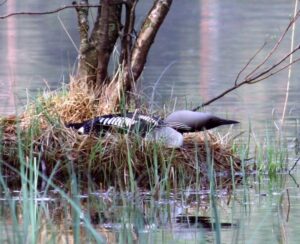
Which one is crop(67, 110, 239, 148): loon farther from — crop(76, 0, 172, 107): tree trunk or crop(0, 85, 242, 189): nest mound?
crop(76, 0, 172, 107): tree trunk

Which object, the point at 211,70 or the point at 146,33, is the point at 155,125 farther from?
the point at 211,70

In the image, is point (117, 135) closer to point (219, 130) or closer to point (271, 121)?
point (219, 130)

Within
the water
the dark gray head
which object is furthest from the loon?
the water

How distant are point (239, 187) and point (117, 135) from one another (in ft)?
2.30

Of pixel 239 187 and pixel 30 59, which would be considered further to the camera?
pixel 30 59

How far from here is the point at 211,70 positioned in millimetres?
12961

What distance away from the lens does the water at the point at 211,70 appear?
18.7 feet

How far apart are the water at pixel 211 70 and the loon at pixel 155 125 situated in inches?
18.5

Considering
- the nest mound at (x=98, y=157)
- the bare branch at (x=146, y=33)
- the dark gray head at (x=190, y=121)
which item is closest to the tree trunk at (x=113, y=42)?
the bare branch at (x=146, y=33)

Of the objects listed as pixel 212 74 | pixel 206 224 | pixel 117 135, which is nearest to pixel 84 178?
pixel 117 135

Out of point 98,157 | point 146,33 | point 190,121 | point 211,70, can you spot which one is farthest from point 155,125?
point 211,70

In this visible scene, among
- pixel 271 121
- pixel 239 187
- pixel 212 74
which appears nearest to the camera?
pixel 239 187

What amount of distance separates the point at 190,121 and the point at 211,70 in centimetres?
611

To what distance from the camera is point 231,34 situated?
1795 centimetres
